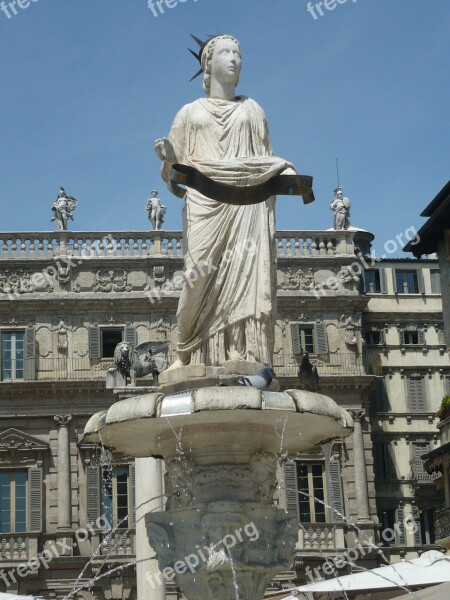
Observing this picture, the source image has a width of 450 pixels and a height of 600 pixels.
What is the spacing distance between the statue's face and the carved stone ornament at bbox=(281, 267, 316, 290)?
33.5 meters

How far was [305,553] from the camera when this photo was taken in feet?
134

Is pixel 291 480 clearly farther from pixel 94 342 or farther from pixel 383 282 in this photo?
pixel 383 282

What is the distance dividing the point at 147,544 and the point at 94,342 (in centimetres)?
2808

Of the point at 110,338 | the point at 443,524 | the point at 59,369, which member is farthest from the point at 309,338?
the point at 443,524

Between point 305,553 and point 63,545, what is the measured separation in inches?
338

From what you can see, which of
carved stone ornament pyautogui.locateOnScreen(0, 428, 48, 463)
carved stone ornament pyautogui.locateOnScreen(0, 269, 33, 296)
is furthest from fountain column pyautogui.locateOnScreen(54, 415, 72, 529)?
carved stone ornament pyautogui.locateOnScreen(0, 269, 33, 296)

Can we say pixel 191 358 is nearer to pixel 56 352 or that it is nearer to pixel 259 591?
pixel 259 591

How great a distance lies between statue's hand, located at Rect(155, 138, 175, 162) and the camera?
38.6ft

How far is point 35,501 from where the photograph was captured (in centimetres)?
4175

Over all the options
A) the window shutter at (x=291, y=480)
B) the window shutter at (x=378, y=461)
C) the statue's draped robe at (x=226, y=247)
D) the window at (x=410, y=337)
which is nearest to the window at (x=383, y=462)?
the window shutter at (x=378, y=461)

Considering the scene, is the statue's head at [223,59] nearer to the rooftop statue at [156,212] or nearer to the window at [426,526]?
the rooftop statue at [156,212]

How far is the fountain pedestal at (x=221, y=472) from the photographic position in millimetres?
9789

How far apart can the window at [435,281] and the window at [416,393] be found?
4723 millimetres

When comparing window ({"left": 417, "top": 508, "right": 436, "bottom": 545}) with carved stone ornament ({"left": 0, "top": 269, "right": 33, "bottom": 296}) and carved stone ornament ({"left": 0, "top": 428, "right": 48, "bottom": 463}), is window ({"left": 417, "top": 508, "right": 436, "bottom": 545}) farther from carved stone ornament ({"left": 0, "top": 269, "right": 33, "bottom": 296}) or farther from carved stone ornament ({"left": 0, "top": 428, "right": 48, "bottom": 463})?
carved stone ornament ({"left": 0, "top": 269, "right": 33, "bottom": 296})
